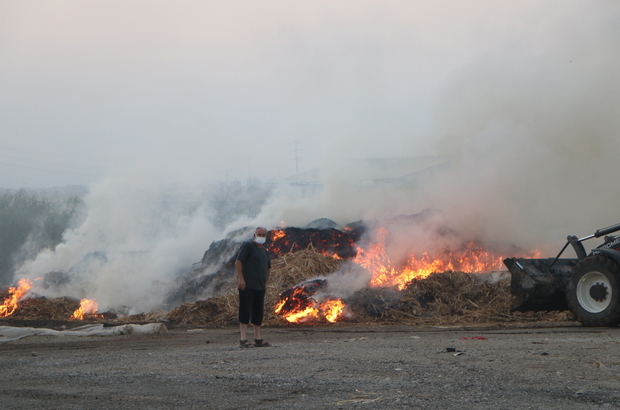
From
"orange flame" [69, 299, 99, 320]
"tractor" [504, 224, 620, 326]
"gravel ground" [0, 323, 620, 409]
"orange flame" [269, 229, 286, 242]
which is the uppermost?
"orange flame" [269, 229, 286, 242]

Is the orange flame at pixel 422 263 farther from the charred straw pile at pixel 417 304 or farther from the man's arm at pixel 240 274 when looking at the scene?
the man's arm at pixel 240 274

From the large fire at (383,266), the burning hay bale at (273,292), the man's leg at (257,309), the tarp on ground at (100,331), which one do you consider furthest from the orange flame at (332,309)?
the man's leg at (257,309)

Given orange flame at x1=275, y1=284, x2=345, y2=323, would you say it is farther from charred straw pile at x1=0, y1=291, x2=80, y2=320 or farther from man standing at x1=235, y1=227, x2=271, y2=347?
charred straw pile at x1=0, y1=291, x2=80, y2=320

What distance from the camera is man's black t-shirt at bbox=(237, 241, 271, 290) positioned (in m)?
7.76

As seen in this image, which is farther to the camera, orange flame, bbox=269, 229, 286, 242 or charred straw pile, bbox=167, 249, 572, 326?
orange flame, bbox=269, 229, 286, 242

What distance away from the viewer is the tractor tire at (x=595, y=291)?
8727mm

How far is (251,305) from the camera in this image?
7883 mm

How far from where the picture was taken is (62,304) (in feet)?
55.6

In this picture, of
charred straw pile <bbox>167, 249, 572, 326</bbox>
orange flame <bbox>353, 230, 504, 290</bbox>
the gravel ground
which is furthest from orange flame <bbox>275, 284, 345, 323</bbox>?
the gravel ground

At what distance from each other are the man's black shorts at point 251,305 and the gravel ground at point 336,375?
482 mm

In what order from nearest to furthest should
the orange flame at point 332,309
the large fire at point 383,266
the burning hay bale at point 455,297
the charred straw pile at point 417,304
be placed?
the charred straw pile at point 417,304 < the burning hay bale at point 455,297 < the orange flame at point 332,309 < the large fire at point 383,266

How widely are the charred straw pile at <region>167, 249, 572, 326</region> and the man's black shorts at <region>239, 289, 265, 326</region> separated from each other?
15.5 feet

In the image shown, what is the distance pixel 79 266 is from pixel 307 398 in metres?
18.2

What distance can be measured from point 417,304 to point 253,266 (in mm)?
6079
